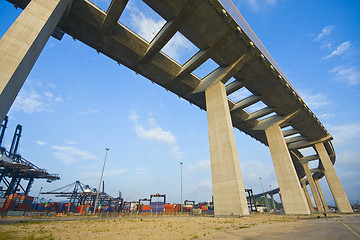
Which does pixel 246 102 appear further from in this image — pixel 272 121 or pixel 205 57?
pixel 205 57

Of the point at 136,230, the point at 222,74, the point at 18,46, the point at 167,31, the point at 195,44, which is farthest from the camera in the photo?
the point at 222,74

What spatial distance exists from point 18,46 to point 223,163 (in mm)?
19451

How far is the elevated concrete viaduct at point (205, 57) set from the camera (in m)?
10.6

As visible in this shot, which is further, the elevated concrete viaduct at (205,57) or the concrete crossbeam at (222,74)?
the concrete crossbeam at (222,74)

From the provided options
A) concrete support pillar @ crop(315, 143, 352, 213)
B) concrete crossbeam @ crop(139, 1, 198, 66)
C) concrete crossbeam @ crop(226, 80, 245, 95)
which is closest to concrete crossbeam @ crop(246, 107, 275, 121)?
concrete crossbeam @ crop(226, 80, 245, 95)

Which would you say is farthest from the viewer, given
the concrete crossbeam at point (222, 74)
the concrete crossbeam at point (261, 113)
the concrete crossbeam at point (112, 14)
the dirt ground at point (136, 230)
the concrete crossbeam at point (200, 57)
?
the concrete crossbeam at point (261, 113)

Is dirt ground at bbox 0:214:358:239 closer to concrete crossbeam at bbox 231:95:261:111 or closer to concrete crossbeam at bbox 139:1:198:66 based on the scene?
concrete crossbeam at bbox 139:1:198:66

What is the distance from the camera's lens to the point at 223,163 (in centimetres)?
1920

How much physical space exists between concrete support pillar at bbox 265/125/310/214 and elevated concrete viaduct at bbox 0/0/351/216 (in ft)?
0.51

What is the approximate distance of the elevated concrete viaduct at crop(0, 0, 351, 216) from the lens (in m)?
10.6

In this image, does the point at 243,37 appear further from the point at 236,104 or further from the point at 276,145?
the point at 276,145

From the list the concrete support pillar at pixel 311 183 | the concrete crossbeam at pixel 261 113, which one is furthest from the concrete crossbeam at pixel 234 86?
the concrete support pillar at pixel 311 183

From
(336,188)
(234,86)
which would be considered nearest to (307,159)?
(336,188)

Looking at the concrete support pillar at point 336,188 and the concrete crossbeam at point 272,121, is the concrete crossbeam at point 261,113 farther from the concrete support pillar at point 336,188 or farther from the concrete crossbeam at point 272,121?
the concrete support pillar at point 336,188
